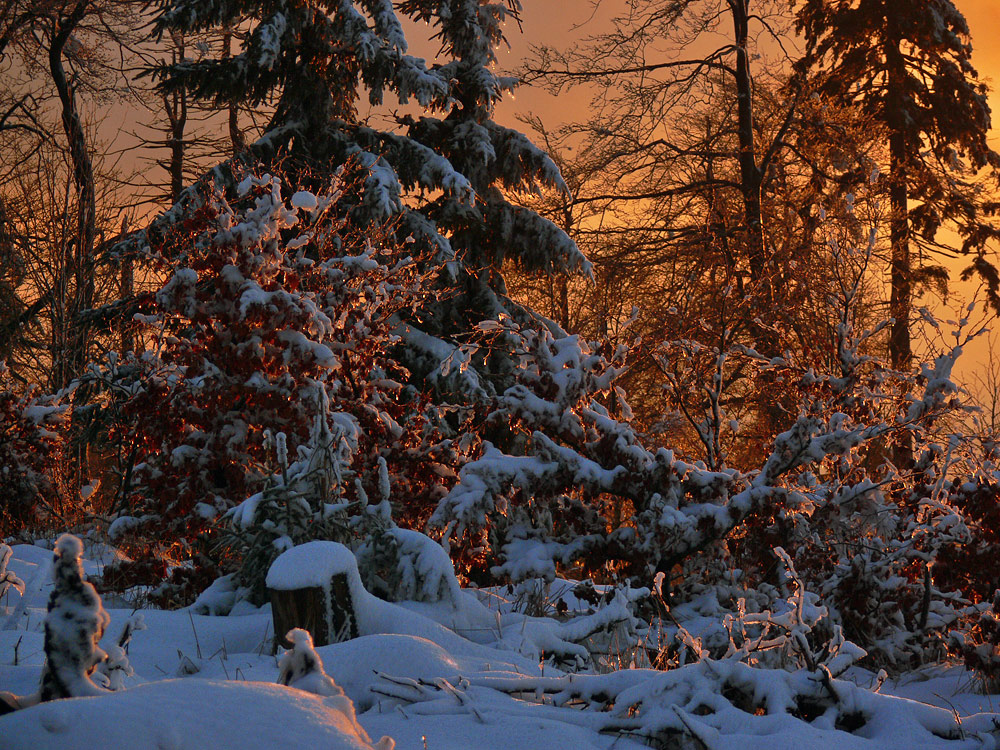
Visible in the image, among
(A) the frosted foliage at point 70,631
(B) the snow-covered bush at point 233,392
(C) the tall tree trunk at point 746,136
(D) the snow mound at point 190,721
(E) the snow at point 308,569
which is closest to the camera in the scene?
(D) the snow mound at point 190,721

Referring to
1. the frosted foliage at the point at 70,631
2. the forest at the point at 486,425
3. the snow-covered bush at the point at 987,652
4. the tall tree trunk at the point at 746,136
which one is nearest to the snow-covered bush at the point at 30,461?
the forest at the point at 486,425

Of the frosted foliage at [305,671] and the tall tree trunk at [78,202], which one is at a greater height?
the tall tree trunk at [78,202]

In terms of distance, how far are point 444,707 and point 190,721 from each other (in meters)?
1.53

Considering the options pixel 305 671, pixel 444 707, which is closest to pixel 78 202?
pixel 444 707

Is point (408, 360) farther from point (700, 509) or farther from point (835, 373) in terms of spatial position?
point (700, 509)

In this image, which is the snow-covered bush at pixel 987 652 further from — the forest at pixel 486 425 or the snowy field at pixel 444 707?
the snowy field at pixel 444 707

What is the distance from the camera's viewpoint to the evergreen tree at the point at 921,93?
66.1ft

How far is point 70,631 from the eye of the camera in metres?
1.94

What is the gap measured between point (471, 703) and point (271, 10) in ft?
46.8

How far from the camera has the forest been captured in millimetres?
3244

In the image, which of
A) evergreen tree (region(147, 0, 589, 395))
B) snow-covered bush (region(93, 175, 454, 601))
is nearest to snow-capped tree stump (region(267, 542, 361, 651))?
snow-covered bush (region(93, 175, 454, 601))

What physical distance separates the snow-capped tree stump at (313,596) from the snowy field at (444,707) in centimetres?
13

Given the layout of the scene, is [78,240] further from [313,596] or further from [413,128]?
[313,596]

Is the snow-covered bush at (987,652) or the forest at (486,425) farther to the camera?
the snow-covered bush at (987,652)
